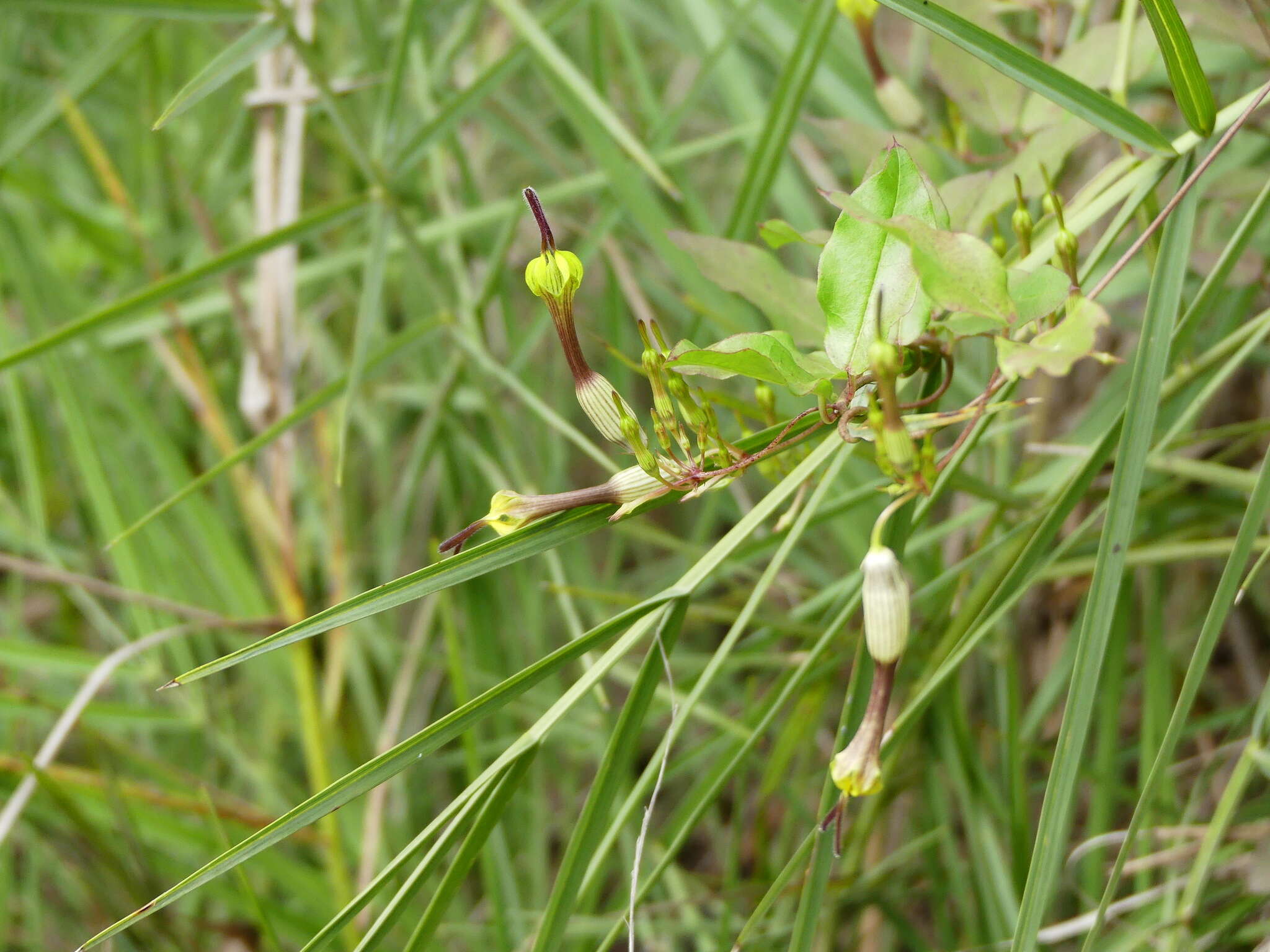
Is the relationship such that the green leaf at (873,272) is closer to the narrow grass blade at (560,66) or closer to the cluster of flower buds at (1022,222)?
the cluster of flower buds at (1022,222)

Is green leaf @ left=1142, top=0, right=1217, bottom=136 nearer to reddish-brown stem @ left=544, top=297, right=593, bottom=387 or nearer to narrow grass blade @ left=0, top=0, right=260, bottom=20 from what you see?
reddish-brown stem @ left=544, top=297, right=593, bottom=387

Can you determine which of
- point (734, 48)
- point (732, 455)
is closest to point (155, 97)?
point (734, 48)

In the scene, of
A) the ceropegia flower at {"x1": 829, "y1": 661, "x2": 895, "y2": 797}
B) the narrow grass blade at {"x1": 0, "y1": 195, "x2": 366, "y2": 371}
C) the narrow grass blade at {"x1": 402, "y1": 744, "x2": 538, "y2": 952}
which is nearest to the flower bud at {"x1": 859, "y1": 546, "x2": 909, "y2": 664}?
the ceropegia flower at {"x1": 829, "y1": 661, "x2": 895, "y2": 797}

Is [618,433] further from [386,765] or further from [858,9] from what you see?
[858,9]

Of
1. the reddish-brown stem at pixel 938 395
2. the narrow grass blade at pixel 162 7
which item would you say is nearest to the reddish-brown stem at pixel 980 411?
the reddish-brown stem at pixel 938 395

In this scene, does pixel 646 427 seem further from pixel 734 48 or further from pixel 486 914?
pixel 486 914
